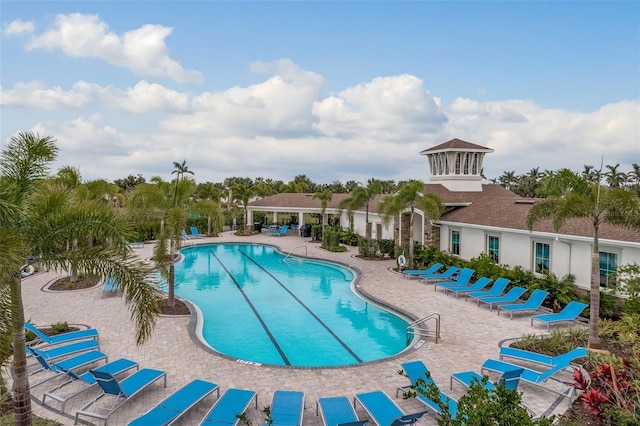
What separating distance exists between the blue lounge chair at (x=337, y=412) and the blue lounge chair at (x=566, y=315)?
8555 mm

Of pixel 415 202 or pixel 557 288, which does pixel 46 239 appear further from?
pixel 415 202

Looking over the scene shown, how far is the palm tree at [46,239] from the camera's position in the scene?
6664 millimetres

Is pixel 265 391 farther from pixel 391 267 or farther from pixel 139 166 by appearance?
pixel 139 166

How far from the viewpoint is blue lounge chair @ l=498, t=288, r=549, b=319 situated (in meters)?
14.6

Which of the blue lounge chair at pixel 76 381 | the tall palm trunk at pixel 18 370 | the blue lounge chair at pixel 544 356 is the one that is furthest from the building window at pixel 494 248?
the tall palm trunk at pixel 18 370

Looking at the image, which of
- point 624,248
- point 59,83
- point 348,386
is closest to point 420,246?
point 624,248

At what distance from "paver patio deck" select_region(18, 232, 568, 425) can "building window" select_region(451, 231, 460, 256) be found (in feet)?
18.5

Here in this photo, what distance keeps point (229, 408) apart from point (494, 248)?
16.5 m

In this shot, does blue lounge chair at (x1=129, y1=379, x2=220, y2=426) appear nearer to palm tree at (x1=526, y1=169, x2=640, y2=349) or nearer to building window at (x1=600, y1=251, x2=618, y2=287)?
palm tree at (x1=526, y1=169, x2=640, y2=349)

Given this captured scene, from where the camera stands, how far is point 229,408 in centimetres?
770

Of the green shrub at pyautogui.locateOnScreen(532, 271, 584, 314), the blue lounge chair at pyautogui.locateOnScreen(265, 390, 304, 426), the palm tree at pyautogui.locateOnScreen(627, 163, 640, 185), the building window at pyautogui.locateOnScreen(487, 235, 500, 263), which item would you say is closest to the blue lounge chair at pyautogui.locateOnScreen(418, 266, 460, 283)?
the building window at pyautogui.locateOnScreen(487, 235, 500, 263)

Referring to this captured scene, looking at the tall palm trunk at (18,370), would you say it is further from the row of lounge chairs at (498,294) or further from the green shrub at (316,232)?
the green shrub at (316,232)

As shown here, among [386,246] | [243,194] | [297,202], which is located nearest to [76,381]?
[386,246]

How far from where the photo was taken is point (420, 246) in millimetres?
24328
